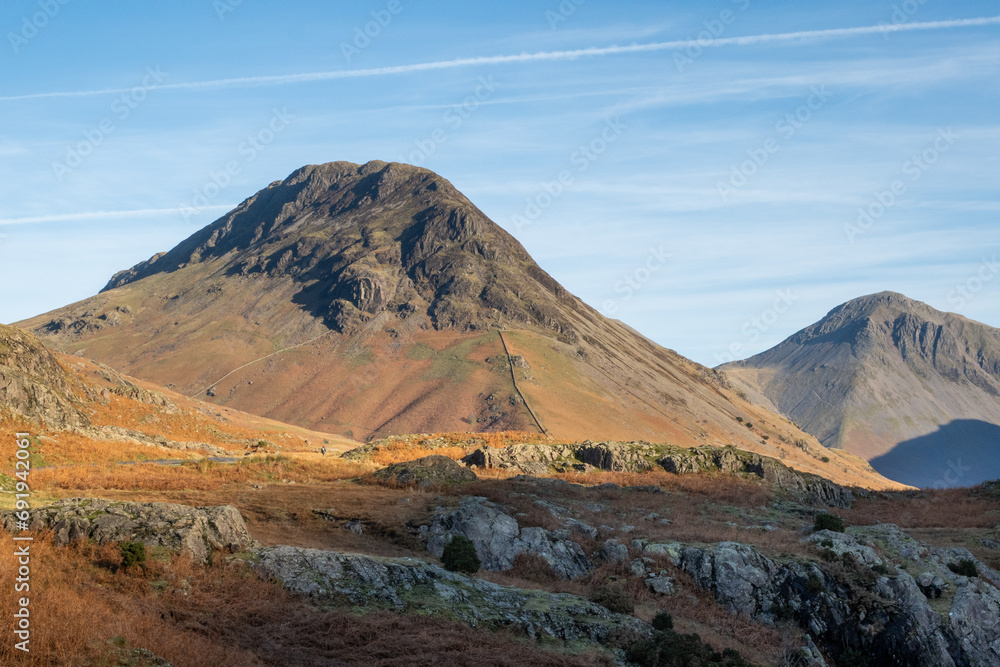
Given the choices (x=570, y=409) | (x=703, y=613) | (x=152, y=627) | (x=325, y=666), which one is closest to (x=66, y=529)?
(x=152, y=627)

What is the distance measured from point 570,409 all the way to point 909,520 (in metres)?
118

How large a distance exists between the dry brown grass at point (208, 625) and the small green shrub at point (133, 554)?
0.24 m

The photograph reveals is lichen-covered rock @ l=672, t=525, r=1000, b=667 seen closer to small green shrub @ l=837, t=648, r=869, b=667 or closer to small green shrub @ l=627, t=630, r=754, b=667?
small green shrub @ l=837, t=648, r=869, b=667

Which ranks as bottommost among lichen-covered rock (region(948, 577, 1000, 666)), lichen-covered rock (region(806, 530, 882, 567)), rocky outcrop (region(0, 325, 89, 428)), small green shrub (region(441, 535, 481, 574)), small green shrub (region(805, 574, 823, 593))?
lichen-covered rock (region(948, 577, 1000, 666))

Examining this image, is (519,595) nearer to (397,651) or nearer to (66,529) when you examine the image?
(397,651)

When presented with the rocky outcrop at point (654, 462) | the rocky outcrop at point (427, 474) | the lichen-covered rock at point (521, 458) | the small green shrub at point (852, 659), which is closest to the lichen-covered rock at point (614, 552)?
the small green shrub at point (852, 659)

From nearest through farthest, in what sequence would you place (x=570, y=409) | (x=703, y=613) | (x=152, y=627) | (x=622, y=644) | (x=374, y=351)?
(x=152, y=627)
(x=622, y=644)
(x=703, y=613)
(x=570, y=409)
(x=374, y=351)

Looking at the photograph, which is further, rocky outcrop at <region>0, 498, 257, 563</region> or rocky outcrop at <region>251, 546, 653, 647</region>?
rocky outcrop at <region>251, 546, 653, 647</region>

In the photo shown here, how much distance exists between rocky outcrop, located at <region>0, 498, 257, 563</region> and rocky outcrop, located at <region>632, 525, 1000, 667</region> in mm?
17038

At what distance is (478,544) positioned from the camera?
28.5 meters

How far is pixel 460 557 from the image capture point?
25.0 meters

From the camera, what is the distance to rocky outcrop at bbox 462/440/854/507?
177 feet

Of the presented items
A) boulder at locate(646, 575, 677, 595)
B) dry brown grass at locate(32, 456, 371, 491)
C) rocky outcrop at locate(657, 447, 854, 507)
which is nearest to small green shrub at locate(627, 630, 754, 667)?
boulder at locate(646, 575, 677, 595)

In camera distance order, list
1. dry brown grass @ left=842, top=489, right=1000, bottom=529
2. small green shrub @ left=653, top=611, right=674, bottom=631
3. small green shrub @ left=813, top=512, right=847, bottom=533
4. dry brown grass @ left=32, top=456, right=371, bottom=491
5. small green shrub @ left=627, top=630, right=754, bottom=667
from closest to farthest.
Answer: small green shrub @ left=627, top=630, right=754, bottom=667
small green shrub @ left=653, top=611, right=674, bottom=631
dry brown grass @ left=32, top=456, right=371, bottom=491
small green shrub @ left=813, top=512, right=847, bottom=533
dry brown grass @ left=842, top=489, right=1000, bottom=529
